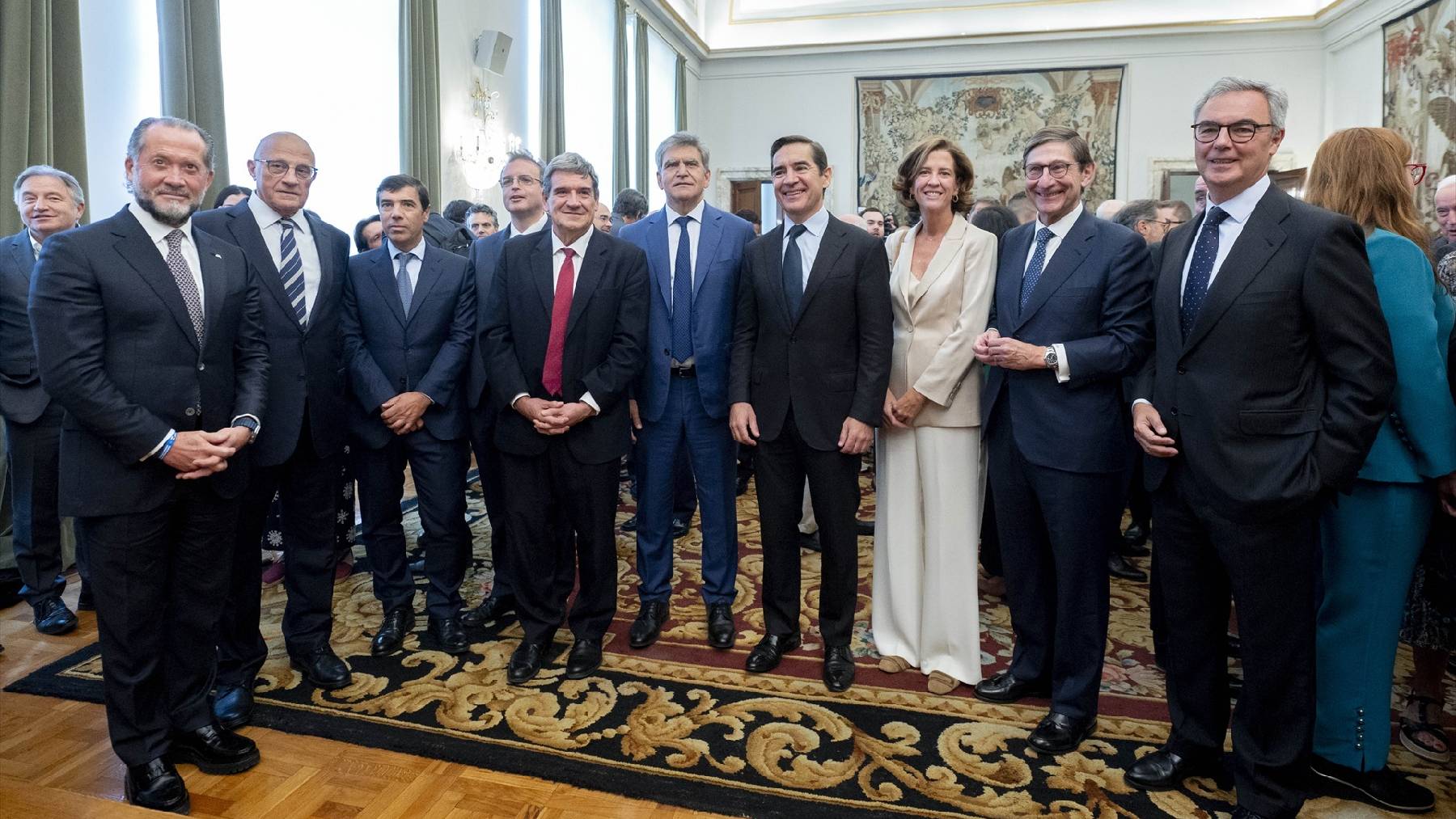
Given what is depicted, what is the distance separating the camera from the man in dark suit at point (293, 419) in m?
2.60

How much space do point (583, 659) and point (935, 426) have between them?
56.4 inches

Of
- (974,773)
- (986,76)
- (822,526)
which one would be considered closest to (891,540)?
(822,526)

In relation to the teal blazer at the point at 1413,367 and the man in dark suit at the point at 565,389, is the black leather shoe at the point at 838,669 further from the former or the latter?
the teal blazer at the point at 1413,367

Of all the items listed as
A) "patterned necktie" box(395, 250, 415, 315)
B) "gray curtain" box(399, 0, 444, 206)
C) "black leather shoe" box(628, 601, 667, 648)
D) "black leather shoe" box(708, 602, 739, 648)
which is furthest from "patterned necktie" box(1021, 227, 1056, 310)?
"gray curtain" box(399, 0, 444, 206)

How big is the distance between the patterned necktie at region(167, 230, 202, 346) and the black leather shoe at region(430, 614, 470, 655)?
4.38 ft

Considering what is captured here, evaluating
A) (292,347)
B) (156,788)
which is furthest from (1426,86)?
(156,788)

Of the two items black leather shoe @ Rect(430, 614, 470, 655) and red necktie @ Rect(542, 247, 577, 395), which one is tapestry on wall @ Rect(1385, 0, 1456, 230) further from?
black leather shoe @ Rect(430, 614, 470, 655)

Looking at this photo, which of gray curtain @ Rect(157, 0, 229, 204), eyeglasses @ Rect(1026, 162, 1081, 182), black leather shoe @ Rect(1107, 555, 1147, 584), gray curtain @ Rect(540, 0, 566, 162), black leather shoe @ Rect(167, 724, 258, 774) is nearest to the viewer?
black leather shoe @ Rect(167, 724, 258, 774)

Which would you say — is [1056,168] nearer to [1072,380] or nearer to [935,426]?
[1072,380]

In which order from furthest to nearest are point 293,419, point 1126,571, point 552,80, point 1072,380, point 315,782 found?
1. point 552,80
2. point 1126,571
3. point 293,419
4. point 1072,380
5. point 315,782

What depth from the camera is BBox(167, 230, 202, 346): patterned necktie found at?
2184 millimetres

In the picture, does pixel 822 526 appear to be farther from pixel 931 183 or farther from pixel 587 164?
pixel 587 164

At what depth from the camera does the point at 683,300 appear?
9.95 ft

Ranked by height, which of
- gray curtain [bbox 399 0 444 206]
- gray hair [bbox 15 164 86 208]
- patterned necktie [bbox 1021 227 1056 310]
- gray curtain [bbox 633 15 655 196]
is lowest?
patterned necktie [bbox 1021 227 1056 310]
